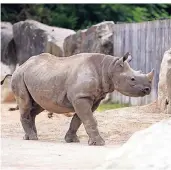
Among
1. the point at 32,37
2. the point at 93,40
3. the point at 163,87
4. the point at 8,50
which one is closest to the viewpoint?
the point at 163,87

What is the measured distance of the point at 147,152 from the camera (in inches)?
241

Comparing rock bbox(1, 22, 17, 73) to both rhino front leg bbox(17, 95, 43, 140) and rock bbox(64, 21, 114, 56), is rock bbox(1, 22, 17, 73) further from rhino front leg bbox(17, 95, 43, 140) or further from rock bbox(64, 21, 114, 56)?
rhino front leg bbox(17, 95, 43, 140)

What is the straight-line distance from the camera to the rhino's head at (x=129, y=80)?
9773 millimetres

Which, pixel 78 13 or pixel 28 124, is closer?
pixel 28 124

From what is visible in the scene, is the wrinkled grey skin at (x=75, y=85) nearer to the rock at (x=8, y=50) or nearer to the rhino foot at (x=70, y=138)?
the rhino foot at (x=70, y=138)

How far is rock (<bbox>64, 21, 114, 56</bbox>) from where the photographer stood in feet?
59.4

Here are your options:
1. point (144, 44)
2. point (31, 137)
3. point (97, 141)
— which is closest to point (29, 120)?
point (31, 137)

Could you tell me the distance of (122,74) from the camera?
9938mm

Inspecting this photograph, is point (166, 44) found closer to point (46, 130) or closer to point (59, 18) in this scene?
point (46, 130)

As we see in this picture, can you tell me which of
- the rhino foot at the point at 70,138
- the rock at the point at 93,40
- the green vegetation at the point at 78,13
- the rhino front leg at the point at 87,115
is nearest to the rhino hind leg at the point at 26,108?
the rhino foot at the point at 70,138

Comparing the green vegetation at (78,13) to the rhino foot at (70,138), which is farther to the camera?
the green vegetation at (78,13)

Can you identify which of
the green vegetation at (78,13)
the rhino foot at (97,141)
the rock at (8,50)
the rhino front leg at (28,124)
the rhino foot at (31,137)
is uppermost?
the rhino foot at (97,141)

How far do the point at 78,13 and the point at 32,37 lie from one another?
376 inches

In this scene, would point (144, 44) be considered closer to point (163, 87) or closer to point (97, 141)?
point (163, 87)
